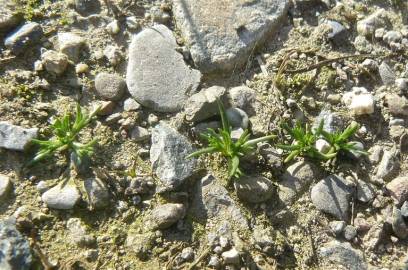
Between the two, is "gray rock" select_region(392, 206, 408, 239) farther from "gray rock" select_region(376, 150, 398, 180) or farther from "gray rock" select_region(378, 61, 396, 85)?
"gray rock" select_region(378, 61, 396, 85)

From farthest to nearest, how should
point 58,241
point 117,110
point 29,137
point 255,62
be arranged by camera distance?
point 255,62 < point 117,110 < point 29,137 < point 58,241

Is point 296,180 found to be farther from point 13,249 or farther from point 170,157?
point 13,249

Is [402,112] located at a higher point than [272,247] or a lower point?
higher

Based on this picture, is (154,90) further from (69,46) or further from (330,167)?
(330,167)

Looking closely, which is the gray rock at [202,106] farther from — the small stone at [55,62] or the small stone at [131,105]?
the small stone at [55,62]

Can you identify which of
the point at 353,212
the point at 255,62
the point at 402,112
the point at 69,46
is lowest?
the point at 353,212

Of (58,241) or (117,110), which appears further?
(117,110)

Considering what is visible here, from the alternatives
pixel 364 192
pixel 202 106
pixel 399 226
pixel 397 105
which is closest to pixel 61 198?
pixel 202 106

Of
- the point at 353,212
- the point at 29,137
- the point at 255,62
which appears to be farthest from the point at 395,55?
the point at 29,137

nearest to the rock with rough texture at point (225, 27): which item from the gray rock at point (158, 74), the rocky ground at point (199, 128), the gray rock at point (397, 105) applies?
the rocky ground at point (199, 128)
